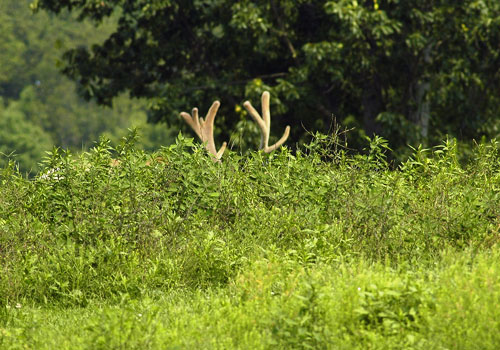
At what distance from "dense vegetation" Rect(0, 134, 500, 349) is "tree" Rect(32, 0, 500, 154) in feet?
23.0

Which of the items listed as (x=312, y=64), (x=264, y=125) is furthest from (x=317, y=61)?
(x=264, y=125)

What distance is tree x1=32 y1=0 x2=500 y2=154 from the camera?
15.7m

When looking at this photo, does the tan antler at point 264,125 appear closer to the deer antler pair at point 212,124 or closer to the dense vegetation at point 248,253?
the deer antler pair at point 212,124

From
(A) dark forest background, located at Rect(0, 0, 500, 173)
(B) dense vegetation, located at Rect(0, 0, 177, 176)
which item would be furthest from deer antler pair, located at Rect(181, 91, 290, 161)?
(B) dense vegetation, located at Rect(0, 0, 177, 176)

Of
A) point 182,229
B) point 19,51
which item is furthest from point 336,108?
point 19,51

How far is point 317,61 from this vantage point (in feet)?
50.9

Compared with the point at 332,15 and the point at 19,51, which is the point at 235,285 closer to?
the point at 332,15

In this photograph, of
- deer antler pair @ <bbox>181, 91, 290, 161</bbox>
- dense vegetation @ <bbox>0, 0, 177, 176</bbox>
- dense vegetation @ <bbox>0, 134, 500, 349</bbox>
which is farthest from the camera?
dense vegetation @ <bbox>0, 0, 177, 176</bbox>

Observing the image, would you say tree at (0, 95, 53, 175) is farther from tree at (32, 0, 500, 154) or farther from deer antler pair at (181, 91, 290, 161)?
deer antler pair at (181, 91, 290, 161)

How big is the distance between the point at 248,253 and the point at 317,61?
28.0 ft

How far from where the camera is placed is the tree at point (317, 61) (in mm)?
15742

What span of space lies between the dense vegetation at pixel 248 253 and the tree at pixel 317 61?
702 centimetres

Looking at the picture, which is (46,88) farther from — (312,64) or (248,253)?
(248,253)

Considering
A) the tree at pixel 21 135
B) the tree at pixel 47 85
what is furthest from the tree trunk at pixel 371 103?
the tree at pixel 47 85
